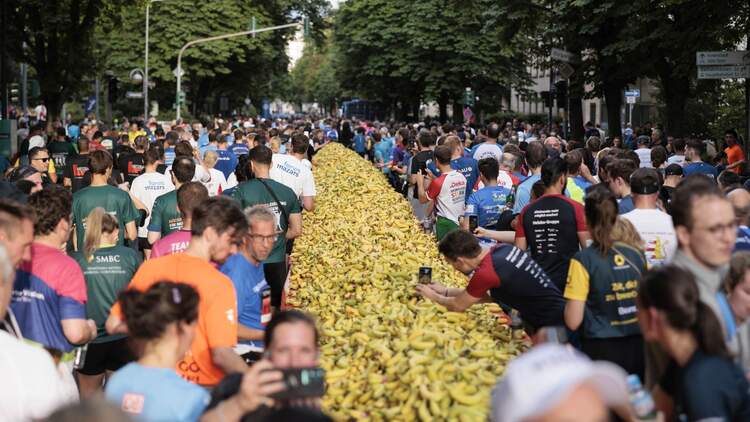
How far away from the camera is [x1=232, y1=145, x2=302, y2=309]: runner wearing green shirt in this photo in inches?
378

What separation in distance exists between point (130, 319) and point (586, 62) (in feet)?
93.6

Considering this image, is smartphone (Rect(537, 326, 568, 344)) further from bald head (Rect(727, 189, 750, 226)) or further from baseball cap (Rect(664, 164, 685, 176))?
baseball cap (Rect(664, 164, 685, 176))

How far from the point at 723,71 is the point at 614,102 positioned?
1492 centimetres

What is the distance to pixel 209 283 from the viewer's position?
5.51 meters

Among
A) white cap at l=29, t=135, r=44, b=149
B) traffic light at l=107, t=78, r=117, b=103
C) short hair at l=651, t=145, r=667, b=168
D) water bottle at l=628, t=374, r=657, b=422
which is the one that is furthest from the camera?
traffic light at l=107, t=78, r=117, b=103

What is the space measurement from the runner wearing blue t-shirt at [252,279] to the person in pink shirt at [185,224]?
0.96 metres

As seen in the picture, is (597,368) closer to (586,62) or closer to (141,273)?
(141,273)

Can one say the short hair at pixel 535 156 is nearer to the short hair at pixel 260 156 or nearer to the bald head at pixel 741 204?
the bald head at pixel 741 204

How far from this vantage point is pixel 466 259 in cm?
Result: 746

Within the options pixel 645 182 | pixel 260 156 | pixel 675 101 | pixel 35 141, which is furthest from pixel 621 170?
pixel 675 101

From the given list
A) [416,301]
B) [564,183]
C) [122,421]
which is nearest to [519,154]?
[564,183]

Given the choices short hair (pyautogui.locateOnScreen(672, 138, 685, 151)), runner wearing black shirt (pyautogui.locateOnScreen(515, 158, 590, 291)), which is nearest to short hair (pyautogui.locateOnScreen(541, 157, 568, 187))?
Answer: runner wearing black shirt (pyautogui.locateOnScreen(515, 158, 590, 291))

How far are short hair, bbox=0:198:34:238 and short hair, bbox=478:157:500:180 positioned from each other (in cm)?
635

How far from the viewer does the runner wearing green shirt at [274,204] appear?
9.61 metres
